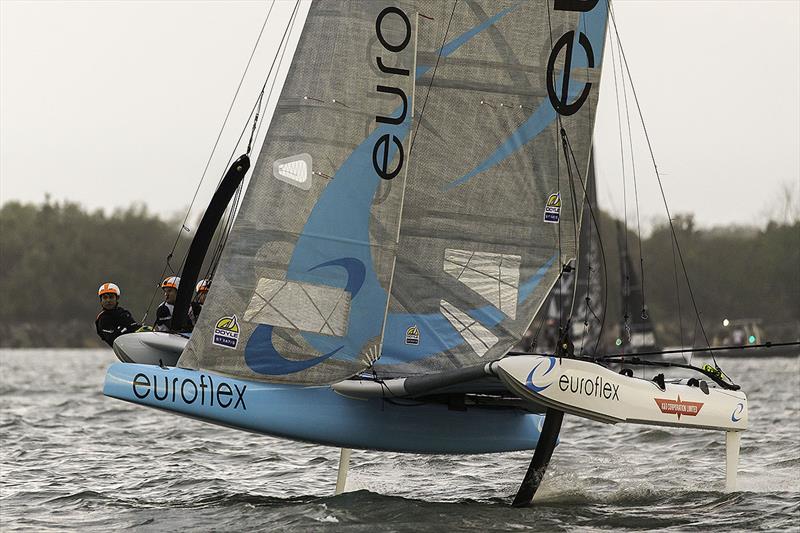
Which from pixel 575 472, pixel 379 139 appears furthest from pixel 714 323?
Answer: pixel 379 139

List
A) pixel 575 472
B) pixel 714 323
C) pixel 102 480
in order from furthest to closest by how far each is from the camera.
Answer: pixel 714 323 → pixel 575 472 → pixel 102 480

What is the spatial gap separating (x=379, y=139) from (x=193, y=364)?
7.77ft

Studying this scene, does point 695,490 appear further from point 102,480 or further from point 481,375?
point 102,480

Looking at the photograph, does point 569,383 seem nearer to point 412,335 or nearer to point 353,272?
point 353,272

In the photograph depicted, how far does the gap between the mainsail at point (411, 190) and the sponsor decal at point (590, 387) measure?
179cm

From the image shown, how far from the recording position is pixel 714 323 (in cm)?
4697

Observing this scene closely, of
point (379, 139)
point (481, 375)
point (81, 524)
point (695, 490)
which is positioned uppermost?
point (379, 139)

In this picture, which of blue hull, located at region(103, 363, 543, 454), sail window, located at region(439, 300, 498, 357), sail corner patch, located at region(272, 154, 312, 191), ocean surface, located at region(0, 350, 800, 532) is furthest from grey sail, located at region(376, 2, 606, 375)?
ocean surface, located at region(0, 350, 800, 532)

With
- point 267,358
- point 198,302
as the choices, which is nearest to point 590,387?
point 267,358

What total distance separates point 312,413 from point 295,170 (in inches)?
77.4

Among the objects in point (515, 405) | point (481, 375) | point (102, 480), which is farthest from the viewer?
point (102, 480)

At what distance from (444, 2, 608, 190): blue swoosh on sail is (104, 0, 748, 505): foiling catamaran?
18 mm

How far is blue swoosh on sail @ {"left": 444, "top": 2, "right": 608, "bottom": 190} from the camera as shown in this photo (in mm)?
11047

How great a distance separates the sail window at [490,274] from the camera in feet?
36.1
